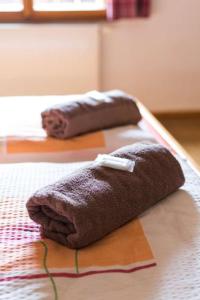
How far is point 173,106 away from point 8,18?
1.33 meters

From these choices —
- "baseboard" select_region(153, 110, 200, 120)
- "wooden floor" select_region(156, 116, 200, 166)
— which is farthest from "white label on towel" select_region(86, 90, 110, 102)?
"baseboard" select_region(153, 110, 200, 120)

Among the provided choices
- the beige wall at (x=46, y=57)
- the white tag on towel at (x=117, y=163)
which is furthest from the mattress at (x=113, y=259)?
the beige wall at (x=46, y=57)

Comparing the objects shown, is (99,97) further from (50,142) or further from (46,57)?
(46,57)

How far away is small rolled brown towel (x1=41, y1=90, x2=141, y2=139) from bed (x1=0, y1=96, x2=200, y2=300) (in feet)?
1.19

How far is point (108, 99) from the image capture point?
1917mm

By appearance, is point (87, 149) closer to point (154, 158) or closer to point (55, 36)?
point (154, 158)

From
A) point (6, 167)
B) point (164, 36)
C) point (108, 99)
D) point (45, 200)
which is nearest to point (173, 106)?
point (164, 36)

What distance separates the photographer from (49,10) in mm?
3262

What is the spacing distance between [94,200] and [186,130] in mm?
2535

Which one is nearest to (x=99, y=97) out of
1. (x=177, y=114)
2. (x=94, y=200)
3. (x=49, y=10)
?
(x=94, y=200)

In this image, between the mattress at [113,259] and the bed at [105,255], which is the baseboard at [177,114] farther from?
the mattress at [113,259]

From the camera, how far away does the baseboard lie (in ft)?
12.1

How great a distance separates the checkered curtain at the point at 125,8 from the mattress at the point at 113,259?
223 centimetres

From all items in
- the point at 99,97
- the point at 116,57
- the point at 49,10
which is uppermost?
the point at 49,10
